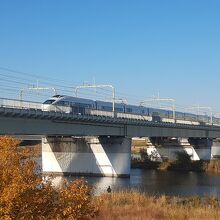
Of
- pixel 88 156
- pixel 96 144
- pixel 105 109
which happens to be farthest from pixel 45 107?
pixel 105 109

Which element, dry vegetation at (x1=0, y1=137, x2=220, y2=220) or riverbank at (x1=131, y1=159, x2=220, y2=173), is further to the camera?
riverbank at (x1=131, y1=159, x2=220, y2=173)

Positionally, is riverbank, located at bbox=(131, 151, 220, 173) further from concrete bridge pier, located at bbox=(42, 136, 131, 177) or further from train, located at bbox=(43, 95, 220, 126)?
concrete bridge pier, located at bbox=(42, 136, 131, 177)

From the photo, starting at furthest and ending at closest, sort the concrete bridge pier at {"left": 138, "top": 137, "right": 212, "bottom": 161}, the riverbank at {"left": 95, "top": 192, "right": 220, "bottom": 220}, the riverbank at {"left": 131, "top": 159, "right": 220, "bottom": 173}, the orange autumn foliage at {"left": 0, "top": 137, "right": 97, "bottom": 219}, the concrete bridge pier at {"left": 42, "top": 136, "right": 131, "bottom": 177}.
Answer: the concrete bridge pier at {"left": 138, "top": 137, "right": 212, "bottom": 161}, the riverbank at {"left": 131, "top": 159, "right": 220, "bottom": 173}, the concrete bridge pier at {"left": 42, "top": 136, "right": 131, "bottom": 177}, the riverbank at {"left": 95, "top": 192, "right": 220, "bottom": 220}, the orange autumn foliage at {"left": 0, "top": 137, "right": 97, "bottom": 219}

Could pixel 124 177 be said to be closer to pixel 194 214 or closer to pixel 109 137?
pixel 109 137

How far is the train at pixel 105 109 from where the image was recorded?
212 feet

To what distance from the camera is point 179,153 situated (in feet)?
316

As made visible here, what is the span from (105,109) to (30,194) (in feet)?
202

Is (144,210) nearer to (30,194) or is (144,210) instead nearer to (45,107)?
(30,194)

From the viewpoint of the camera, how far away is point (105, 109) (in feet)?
249

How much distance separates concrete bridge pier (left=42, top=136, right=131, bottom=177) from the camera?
237 feet

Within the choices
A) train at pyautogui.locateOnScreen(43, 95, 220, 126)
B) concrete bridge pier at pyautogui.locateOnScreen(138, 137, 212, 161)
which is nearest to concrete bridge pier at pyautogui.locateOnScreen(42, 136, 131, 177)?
train at pyautogui.locateOnScreen(43, 95, 220, 126)

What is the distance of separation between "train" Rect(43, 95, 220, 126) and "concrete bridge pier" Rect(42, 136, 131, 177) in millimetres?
4756

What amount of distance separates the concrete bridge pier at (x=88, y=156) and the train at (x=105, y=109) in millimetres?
4756

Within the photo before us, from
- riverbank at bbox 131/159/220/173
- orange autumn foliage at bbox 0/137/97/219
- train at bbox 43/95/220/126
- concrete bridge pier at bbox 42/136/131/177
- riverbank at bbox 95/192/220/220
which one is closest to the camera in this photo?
orange autumn foliage at bbox 0/137/97/219
